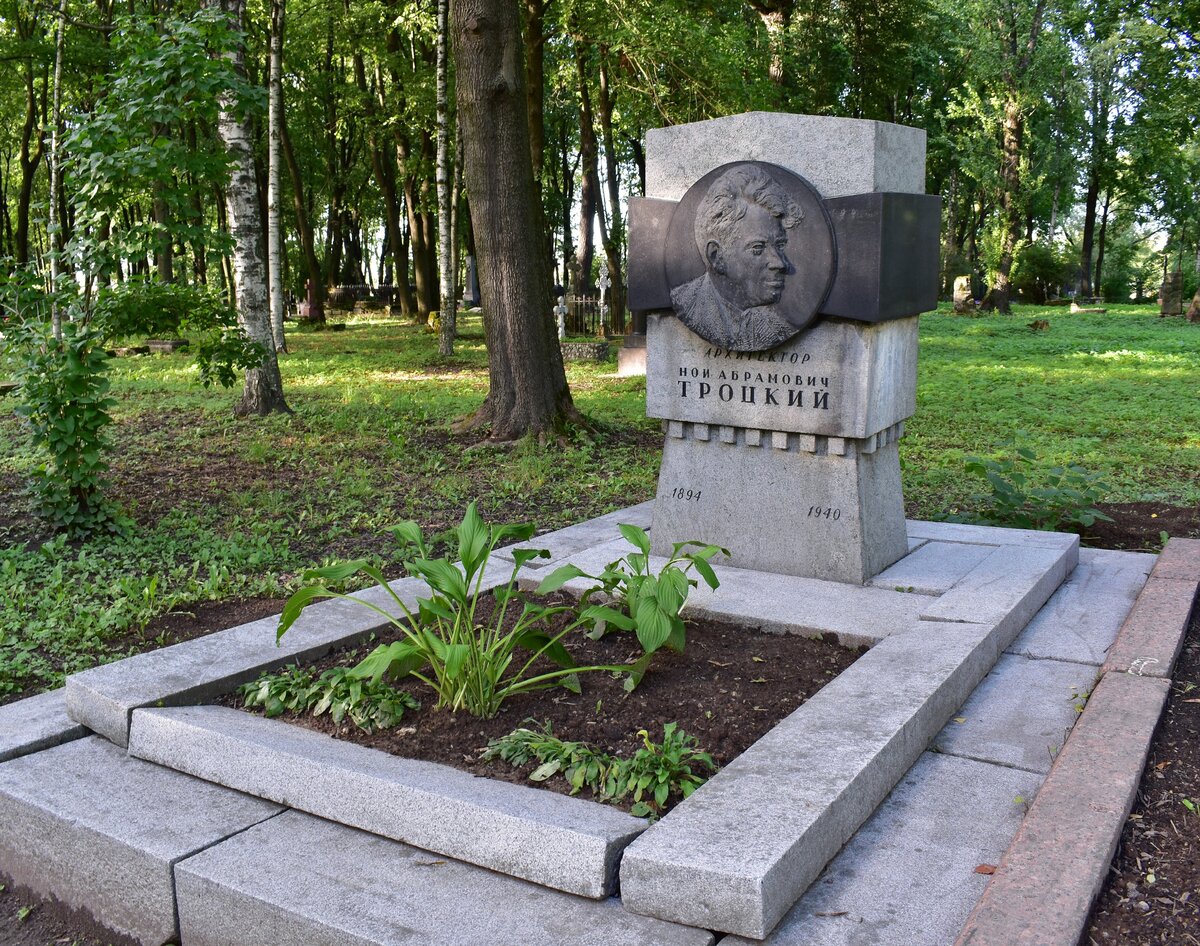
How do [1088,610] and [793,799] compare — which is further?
[1088,610]

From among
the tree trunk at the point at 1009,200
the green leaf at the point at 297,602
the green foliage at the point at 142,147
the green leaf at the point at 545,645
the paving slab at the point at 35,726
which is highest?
the tree trunk at the point at 1009,200

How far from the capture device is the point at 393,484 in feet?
26.7

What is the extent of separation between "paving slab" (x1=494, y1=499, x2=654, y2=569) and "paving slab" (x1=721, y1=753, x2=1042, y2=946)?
2.41 metres

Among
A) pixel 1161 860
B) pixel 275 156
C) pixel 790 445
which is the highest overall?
pixel 275 156

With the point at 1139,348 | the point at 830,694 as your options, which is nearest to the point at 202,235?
the point at 830,694

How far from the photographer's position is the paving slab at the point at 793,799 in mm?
2387

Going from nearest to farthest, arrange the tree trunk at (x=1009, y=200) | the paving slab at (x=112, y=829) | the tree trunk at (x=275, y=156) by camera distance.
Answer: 1. the paving slab at (x=112, y=829)
2. the tree trunk at (x=275, y=156)
3. the tree trunk at (x=1009, y=200)

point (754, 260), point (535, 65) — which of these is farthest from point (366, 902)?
point (535, 65)

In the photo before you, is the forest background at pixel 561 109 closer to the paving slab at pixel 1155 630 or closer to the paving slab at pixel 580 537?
the paving slab at pixel 580 537

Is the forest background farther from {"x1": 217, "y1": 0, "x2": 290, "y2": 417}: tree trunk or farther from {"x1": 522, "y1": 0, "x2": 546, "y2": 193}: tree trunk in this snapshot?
{"x1": 217, "y1": 0, "x2": 290, "y2": 417}: tree trunk

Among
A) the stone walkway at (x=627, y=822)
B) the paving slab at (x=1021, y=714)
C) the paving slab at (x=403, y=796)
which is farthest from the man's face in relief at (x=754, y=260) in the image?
the paving slab at (x=403, y=796)

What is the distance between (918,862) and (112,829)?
7.24 ft

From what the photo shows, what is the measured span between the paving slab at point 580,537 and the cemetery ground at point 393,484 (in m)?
0.50

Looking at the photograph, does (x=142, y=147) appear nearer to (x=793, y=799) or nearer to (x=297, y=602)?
(x=297, y=602)
